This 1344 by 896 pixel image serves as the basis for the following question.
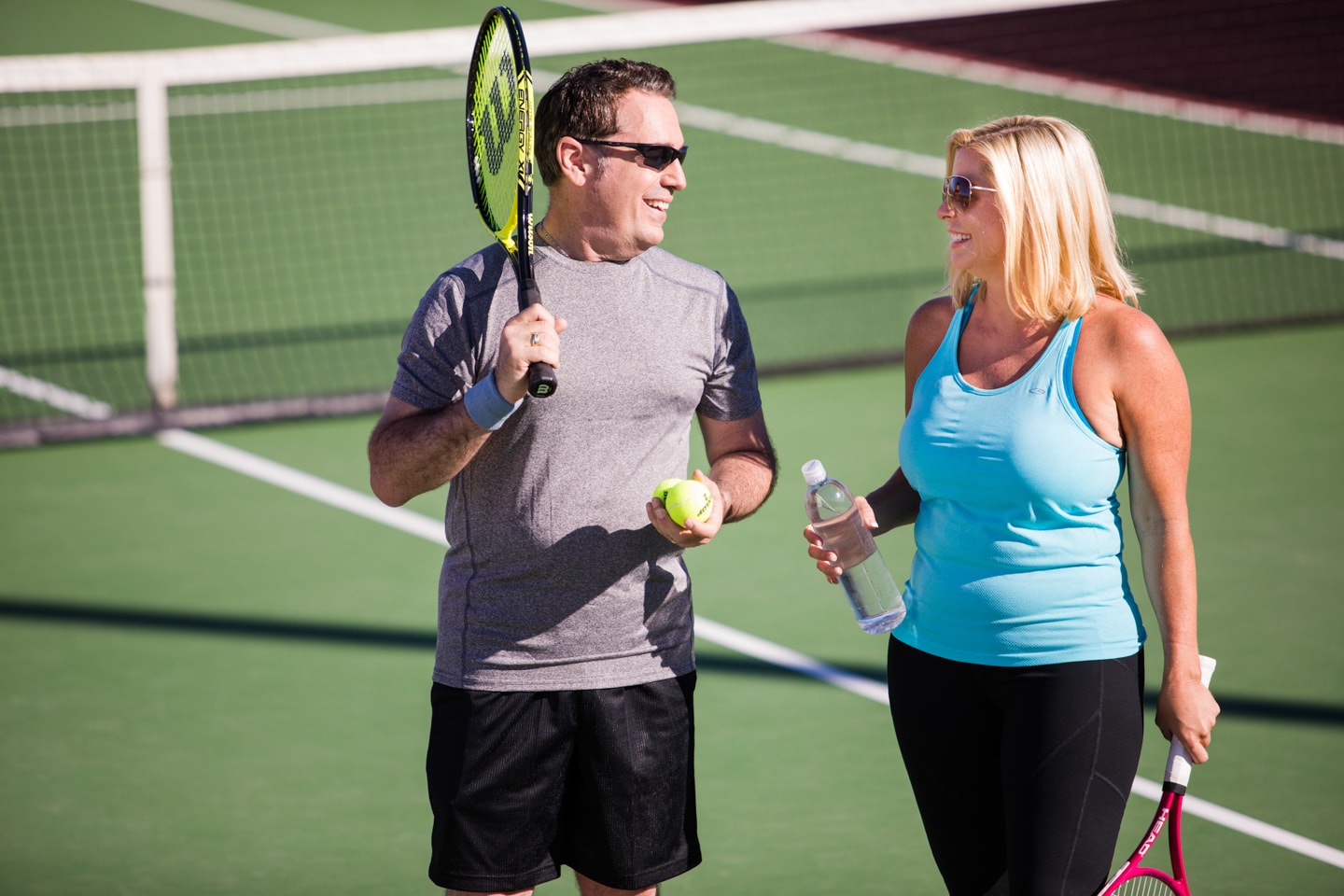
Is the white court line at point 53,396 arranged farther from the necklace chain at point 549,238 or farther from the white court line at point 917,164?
the white court line at point 917,164

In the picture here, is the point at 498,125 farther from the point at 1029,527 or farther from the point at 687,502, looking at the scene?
the point at 1029,527

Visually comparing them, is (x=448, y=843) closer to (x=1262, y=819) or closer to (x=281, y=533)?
(x=1262, y=819)

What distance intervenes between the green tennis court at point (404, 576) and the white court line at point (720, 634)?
24 millimetres

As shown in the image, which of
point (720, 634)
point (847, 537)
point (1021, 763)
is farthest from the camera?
point (720, 634)

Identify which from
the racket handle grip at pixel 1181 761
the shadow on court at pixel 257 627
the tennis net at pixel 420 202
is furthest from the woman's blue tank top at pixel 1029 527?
the tennis net at pixel 420 202

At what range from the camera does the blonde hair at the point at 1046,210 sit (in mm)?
3502

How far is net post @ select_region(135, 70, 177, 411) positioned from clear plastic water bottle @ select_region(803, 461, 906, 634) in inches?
271

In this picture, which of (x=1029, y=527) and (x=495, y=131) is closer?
(x=1029, y=527)

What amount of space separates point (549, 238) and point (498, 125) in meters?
0.41

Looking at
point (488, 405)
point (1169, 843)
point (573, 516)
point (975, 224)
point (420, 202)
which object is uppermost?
point (420, 202)

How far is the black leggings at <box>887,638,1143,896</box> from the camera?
11.2ft

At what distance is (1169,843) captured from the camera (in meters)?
3.60

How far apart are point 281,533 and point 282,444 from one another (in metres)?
1.63

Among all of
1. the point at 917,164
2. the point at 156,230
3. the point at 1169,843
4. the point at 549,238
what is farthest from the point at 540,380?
the point at 917,164
